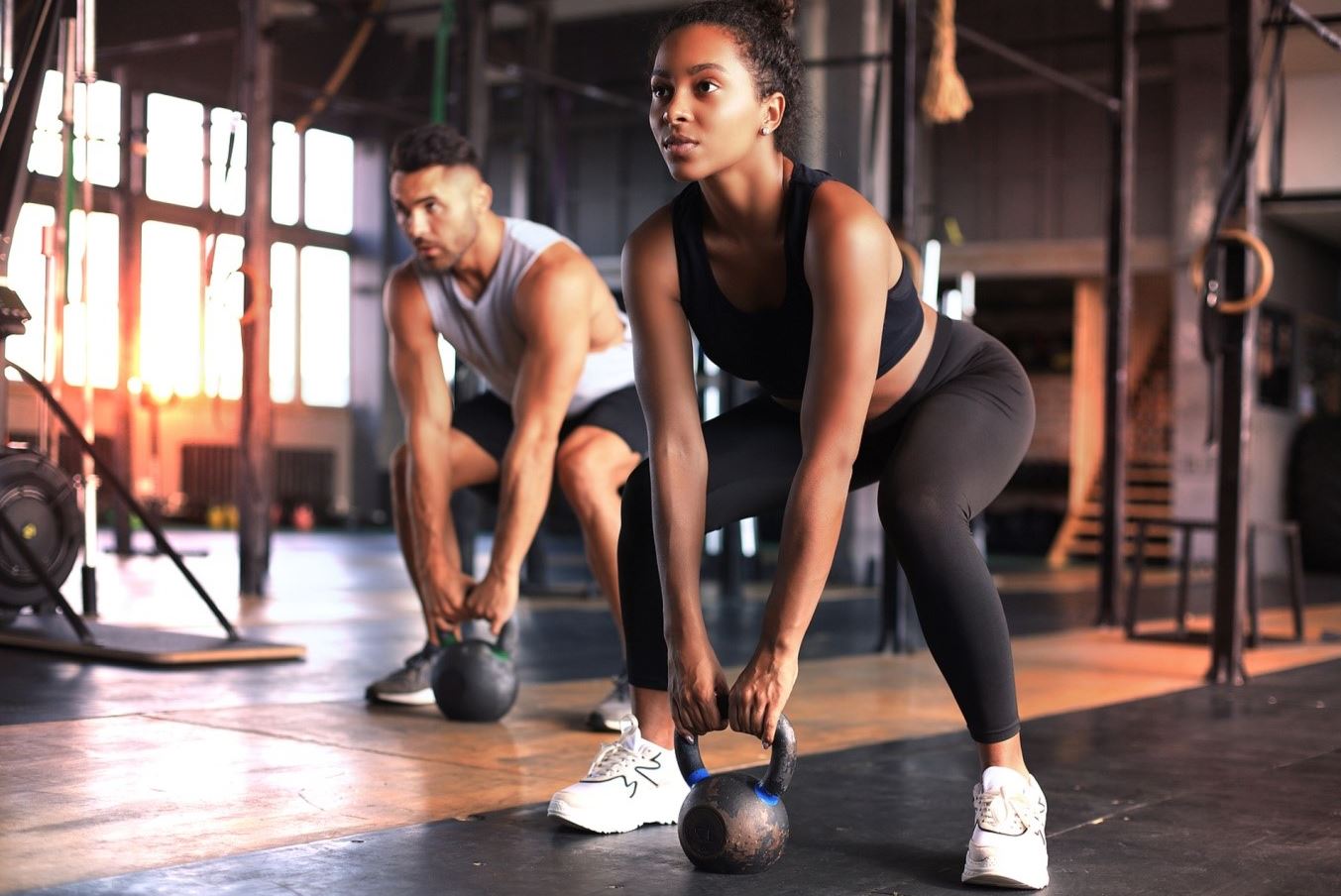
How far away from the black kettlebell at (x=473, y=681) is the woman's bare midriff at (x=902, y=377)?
1.12 m

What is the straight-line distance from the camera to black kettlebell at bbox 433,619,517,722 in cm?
301

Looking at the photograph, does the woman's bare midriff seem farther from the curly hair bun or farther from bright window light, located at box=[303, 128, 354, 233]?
bright window light, located at box=[303, 128, 354, 233]

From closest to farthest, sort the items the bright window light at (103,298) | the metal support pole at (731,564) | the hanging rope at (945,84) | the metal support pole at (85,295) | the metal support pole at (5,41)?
the metal support pole at (5,41)
the metal support pole at (85,295)
the hanging rope at (945,84)
the metal support pole at (731,564)
the bright window light at (103,298)

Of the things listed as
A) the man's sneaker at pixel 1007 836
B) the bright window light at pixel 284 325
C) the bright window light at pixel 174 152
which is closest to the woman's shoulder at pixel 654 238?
the man's sneaker at pixel 1007 836

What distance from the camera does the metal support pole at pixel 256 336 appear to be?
626 centimetres

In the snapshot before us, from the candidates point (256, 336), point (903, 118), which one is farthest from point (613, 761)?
point (256, 336)

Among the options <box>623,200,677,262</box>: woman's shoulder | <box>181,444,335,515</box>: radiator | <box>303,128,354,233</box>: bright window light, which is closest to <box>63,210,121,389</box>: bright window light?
<box>181,444,335,515</box>: radiator

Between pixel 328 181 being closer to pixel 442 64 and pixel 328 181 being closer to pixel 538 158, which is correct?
pixel 538 158

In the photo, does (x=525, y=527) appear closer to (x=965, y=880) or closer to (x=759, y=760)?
(x=759, y=760)

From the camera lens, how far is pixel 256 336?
20.6ft

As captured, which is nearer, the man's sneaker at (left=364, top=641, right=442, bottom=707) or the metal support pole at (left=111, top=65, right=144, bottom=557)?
the man's sneaker at (left=364, top=641, right=442, bottom=707)

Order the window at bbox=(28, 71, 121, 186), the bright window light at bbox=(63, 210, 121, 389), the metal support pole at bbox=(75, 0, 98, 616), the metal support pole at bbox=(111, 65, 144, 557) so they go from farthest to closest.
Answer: the bright window light at bbox=(63, 210, 121, 389) → the window at bbox=(28, 71, 121, 186) → the metal support pole at bbox=(111, 65, 144, 557) → the metal support pole at bbox=(75, 0, 98, 616)

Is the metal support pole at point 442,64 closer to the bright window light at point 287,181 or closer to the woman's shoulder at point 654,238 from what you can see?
the woman's shoulder at point 654,238

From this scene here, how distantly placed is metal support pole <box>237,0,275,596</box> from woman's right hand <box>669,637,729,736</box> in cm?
462
